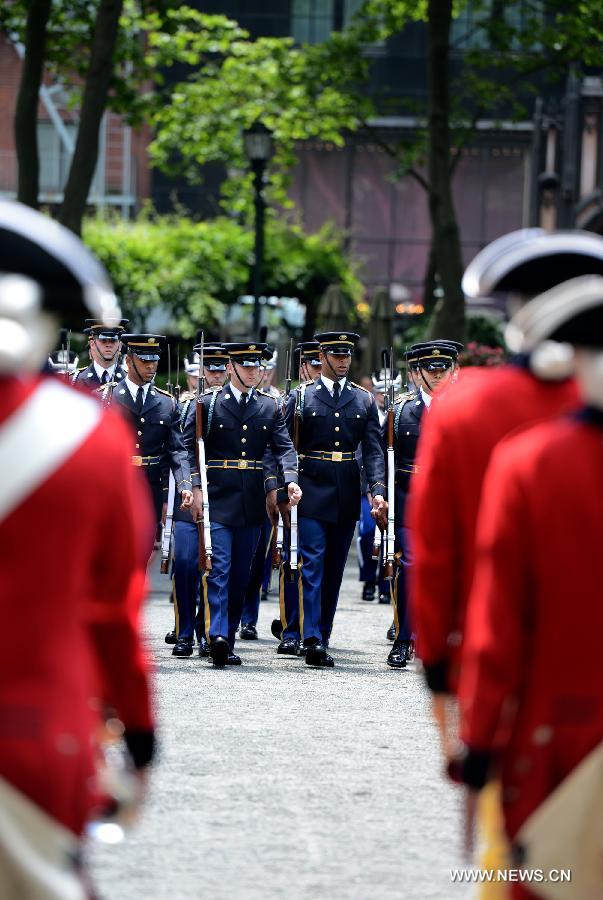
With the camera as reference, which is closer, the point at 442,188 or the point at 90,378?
the point at 90,378

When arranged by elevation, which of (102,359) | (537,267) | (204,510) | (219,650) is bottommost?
(219,650)

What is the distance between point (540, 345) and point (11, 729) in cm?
172

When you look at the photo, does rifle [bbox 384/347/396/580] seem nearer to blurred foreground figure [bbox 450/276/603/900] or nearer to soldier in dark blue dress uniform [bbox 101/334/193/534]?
soldier in dark blue dress uniform [bbox 101/334/193/534]

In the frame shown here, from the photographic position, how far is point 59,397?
4309mm

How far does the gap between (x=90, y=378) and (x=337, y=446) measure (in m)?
2.04

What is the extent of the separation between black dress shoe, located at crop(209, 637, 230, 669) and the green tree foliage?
2430 centimetres

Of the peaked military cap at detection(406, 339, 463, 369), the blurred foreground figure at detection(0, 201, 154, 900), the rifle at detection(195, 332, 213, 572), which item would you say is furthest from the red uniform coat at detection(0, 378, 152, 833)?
the peaked military cap at detection(406, 339, 463, 369)

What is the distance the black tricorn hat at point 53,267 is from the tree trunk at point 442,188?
70.6 feet

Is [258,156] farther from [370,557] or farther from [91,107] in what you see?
[370,557]

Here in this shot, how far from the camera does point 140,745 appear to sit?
4.61 metres

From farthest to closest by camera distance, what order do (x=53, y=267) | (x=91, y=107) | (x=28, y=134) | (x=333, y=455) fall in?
1. (x=28, y=134)
2. (x=91, y=107)
3. (x=333, y=455)
4. (x=53, y=267)

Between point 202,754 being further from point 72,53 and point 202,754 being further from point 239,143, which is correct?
point 239,143

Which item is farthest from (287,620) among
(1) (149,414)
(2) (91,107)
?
(2) (91,107)

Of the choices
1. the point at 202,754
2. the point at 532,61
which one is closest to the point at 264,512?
the point at 202,754
